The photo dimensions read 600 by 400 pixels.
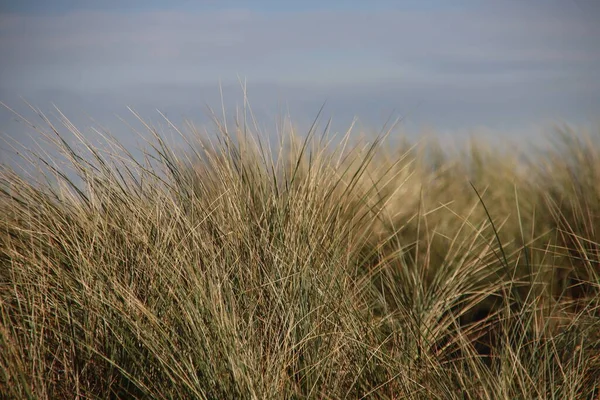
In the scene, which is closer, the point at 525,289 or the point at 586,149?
the point at 525,289

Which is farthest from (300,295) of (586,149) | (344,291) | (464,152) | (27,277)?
(464,152)

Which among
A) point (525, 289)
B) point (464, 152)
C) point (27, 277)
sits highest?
point (27, 277)

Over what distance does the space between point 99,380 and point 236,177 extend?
96cm

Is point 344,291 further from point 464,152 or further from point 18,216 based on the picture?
point 464,152

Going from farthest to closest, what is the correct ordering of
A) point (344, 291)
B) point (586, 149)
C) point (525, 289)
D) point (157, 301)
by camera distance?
point (586, 149)
point (525, 289)
point (344, 291)
point (157, 301)

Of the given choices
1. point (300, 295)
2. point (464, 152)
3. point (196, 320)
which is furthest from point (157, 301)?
point (464, 152)

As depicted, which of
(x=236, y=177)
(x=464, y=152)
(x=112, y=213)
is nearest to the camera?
(x=112, y=213)

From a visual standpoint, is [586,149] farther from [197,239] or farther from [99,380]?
[99,380]

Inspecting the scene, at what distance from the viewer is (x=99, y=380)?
214cm

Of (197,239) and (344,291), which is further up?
(197,239)

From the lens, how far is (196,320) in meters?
2.03

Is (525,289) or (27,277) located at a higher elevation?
(27,277)

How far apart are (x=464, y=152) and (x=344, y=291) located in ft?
12.0

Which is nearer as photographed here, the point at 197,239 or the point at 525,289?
the point at 197,239
